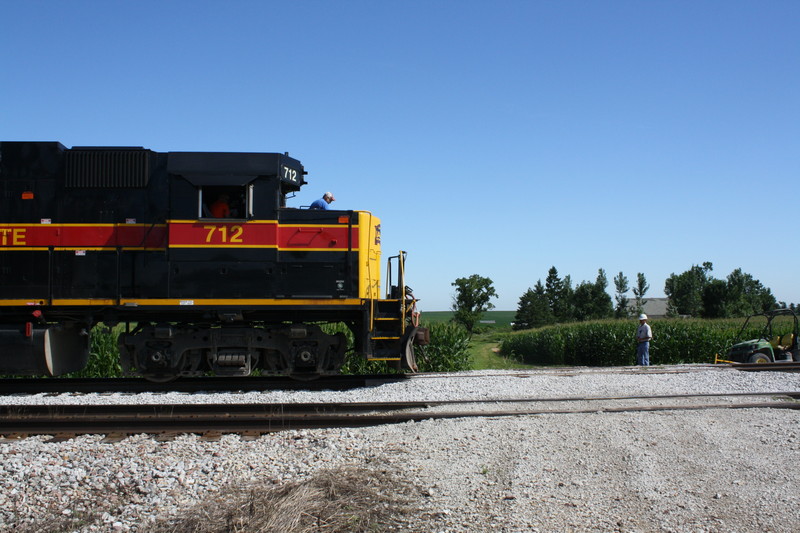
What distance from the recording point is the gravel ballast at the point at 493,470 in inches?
171

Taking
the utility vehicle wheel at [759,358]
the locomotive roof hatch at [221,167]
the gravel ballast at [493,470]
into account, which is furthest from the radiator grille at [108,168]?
the utility vehicle wheel at [759,358]

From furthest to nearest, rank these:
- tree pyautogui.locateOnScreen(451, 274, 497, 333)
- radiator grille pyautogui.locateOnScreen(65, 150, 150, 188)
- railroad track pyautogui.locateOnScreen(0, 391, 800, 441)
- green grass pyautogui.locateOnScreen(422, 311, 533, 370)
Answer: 1. tree pyautogui.locateOnScreen(451, 274, 497, 333)
2. green grass pyautogui.locateOnScreen(422, 311, 533, 370)
3. radiator grille pyautogui.locateOnScreen(65, 150, 150, 188)
4. railroad track pyautogui.locateOnScreen(0, 391, 800, 441)

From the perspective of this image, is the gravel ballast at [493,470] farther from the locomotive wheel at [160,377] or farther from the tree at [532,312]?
the tree at [532,312]

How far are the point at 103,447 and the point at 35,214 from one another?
5.44 metres

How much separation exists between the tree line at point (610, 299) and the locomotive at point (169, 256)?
45343 millimetres

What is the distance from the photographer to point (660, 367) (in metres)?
12.3

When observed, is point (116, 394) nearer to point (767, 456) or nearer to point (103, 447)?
point (103, 447)

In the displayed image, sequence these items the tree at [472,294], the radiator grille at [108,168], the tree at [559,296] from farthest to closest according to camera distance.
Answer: the tree at [559,296] < the tree at [472,294] < the radiator grille at [108,168]

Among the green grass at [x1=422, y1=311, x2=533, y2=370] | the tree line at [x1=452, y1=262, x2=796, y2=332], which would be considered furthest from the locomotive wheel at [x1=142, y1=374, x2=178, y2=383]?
the tree line at [x1=452, y1=262, x2=796, y2=332]

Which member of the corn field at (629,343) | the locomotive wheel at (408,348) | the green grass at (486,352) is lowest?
the green grass at (486,352)

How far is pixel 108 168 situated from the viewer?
32.2ft

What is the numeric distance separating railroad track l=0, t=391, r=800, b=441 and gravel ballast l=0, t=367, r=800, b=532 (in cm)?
32

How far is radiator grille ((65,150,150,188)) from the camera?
9.78 m

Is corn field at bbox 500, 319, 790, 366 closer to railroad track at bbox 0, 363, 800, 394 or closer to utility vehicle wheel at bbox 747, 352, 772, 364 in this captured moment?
utility vehicle wheel at bbox 747, 352, 772, 364
